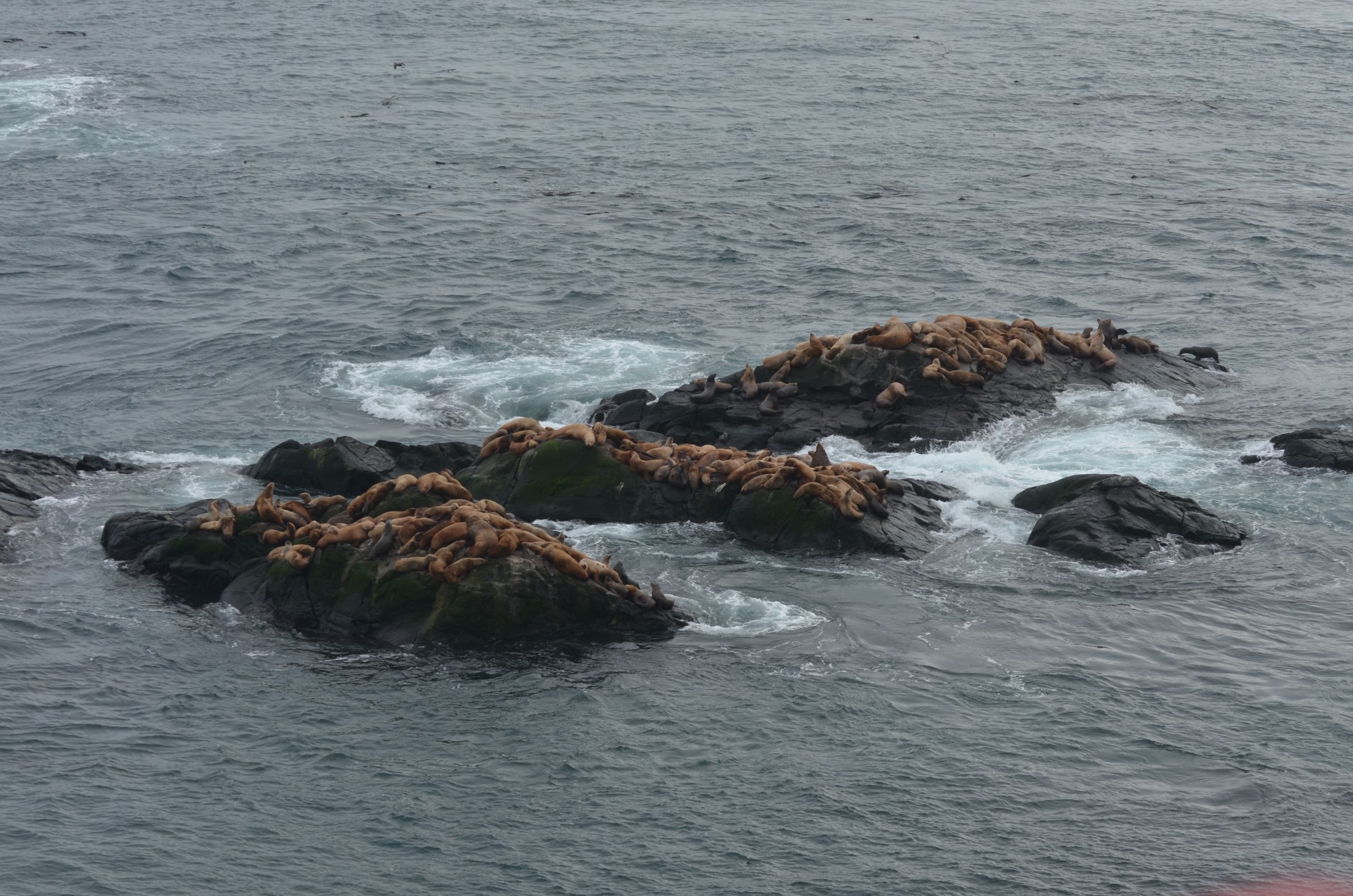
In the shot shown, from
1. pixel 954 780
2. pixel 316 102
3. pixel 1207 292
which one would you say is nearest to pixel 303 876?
pixel 954 780

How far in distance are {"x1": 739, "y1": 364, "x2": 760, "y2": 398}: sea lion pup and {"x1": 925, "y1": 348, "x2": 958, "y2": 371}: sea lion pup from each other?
414cm

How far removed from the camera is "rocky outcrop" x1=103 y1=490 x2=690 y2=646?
1043 inches

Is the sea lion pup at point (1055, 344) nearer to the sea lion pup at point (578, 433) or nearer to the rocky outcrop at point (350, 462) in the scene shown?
the sea lion pup at point (578, 433)

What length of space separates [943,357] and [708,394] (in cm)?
570

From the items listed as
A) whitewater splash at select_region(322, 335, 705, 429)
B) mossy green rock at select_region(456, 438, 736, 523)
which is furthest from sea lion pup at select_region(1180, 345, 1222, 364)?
mossy green rock at select_region(456, 438, 736, 523)

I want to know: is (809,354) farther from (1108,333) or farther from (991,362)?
(1108,333)

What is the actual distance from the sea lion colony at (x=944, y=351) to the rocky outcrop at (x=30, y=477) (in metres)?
13.7

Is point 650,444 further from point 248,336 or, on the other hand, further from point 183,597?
point 248,336

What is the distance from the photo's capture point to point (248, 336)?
151 ft

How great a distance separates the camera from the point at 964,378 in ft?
121

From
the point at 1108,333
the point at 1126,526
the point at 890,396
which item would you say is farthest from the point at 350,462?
the point at 1108,333

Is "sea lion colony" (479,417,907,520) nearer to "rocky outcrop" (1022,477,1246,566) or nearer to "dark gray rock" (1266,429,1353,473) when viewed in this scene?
"rocky outcrop" (1022,477,1246,566)

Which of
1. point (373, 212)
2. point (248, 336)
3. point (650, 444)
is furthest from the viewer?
point (373, 212)

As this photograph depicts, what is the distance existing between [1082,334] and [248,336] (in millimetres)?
23593
